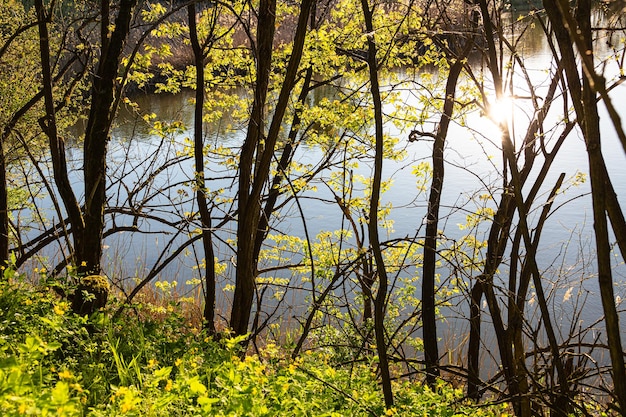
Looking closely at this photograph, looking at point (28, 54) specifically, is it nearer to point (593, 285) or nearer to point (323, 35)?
point (323, 35)

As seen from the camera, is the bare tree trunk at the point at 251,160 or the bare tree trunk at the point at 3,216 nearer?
the bare tree trunk at the point at 251,160

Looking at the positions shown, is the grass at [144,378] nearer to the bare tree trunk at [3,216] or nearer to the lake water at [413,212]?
the bare tree trunk at [3,216]

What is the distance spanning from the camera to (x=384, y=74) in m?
5.15

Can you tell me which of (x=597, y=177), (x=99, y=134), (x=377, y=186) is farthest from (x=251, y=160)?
(x=597, y=177)

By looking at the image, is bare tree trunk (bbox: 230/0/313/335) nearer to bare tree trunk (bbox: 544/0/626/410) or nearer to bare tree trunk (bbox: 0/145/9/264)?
bare tree trunk (bbox: 544/0/626/410)

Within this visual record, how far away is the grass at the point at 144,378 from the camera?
165 cm

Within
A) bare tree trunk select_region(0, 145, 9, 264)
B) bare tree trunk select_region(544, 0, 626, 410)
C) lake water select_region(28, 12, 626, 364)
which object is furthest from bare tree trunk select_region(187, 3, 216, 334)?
bare tree trunk select_region(544, 0, 626, 410)

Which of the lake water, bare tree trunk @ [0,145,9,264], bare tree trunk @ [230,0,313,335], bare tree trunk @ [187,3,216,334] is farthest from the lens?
the lake water

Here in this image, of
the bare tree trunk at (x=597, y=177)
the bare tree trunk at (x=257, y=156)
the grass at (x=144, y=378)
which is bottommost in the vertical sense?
the grass at (x=144, y=378)

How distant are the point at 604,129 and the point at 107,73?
7.32 m

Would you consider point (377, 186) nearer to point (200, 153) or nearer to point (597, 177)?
point (597, 177)

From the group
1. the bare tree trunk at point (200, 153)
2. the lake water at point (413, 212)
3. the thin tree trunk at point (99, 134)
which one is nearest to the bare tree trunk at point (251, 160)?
the thin tree trunk at point (99, 134)

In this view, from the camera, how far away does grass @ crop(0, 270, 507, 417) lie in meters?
1.65

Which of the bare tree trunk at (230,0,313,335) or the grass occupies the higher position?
the bare tree trunk at (230,0,313,335)
